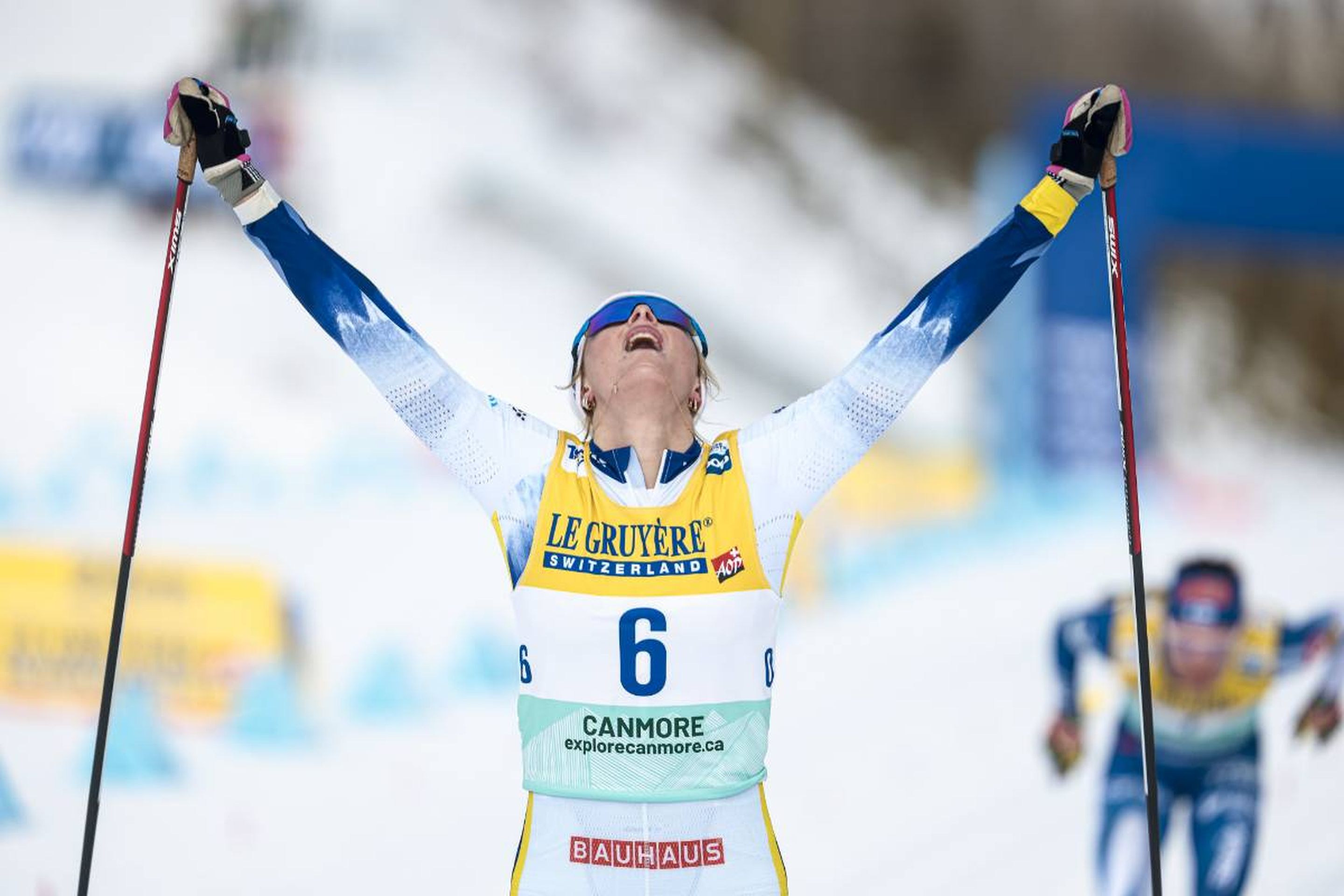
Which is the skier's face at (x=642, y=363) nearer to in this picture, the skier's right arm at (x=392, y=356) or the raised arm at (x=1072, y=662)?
the skier's right arm at (x=392, y=356)

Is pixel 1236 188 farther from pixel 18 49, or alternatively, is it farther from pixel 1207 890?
pixel 18 49

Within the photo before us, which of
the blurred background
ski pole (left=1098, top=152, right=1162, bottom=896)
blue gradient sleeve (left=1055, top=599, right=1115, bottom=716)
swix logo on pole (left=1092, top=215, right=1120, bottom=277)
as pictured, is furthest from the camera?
the blurred background

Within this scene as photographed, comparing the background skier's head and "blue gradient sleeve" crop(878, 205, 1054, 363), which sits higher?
the background skier's head

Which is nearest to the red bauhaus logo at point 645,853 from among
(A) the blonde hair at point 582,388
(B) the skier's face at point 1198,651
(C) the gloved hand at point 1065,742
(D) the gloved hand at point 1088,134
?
(A) the blonde hair at point 582,388

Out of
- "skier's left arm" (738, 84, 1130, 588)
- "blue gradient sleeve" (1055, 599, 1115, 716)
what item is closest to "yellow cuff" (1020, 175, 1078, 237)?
"skier's left arm" (738, 84, 1130, 588)

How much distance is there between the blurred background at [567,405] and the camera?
21.6ft

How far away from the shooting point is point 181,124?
10.1 ft

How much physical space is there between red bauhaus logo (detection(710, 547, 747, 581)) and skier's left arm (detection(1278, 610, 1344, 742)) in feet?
10.1

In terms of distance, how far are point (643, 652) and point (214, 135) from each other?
136cm

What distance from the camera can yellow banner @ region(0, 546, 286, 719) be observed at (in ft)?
24.3

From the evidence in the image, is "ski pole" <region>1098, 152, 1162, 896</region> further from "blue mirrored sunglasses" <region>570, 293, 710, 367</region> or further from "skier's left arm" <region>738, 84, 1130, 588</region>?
"blue mirrored sunglasses" <region>570, 293, 710, 367</region>

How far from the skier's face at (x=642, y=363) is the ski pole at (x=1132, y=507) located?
36.9 inches

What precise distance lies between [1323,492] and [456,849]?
15575 mm

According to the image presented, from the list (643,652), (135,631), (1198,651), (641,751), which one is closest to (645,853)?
(641,751)
